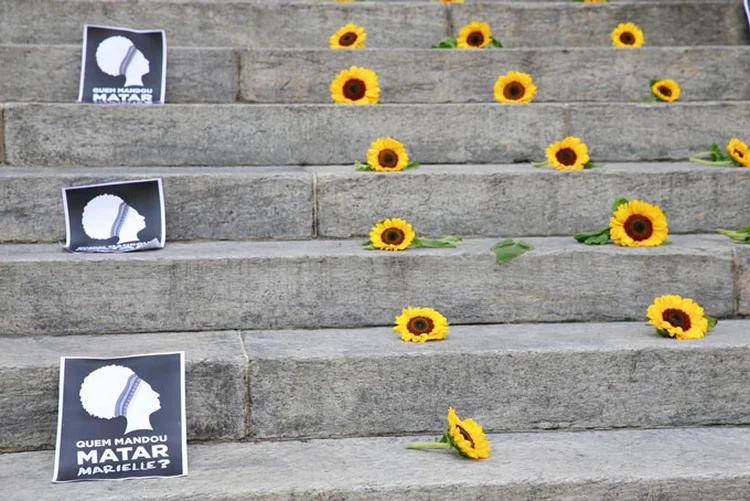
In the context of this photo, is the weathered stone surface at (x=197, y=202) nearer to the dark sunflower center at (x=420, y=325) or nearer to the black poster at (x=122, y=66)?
the black poster at (x=122, y=66)

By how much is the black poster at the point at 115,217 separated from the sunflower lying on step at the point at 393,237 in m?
0.78

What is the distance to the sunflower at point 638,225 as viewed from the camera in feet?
13.0

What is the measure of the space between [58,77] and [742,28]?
3491 mm

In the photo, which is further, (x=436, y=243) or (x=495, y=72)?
(x=495, y=72)

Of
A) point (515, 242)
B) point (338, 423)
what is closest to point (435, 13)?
point (515, 242)

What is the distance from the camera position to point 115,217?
3893 mm

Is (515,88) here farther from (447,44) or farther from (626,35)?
(626,35)

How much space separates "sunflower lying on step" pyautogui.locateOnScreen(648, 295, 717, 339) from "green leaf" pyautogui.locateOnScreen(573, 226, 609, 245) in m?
0.47

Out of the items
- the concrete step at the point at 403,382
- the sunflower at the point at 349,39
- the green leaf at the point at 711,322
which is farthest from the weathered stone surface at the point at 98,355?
the sunflower at the point at 349,39

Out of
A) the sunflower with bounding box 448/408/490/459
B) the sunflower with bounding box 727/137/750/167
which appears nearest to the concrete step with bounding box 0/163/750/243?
the sunflower with bounding box 727/137/750/167

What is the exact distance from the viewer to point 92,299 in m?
3.60

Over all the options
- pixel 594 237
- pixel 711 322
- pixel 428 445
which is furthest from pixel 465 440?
pixel 594 237

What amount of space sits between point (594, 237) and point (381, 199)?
837mm

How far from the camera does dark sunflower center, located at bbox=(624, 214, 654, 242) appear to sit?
13.0ft
